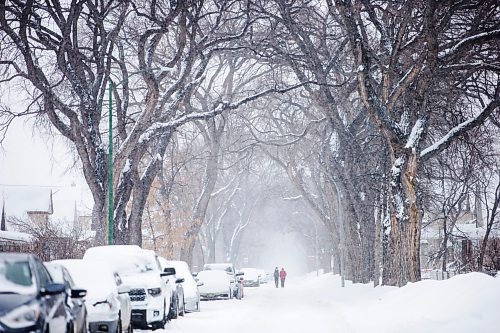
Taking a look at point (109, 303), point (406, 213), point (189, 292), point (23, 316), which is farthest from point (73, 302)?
point (189, 292)

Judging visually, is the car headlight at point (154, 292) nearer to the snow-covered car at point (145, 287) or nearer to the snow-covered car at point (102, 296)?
the snow-covered car at point (145, 287)

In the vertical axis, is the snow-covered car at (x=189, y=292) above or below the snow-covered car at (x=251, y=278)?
below

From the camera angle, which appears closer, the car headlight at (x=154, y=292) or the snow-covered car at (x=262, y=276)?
the car headlight at (x=154, y=292)

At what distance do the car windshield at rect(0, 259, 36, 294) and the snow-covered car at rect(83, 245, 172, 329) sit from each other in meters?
9.54

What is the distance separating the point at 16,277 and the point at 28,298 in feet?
2.39

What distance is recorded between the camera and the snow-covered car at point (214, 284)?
3872 centimetres

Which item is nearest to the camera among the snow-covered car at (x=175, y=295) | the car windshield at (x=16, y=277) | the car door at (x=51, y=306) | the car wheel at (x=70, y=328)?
the car door at (x=51, y=306)

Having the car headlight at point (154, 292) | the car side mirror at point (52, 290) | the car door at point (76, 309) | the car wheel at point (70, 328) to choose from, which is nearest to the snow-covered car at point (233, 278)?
the car headlight at point (154, 292)

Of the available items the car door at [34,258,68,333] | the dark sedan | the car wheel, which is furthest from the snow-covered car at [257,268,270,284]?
the dark sedan

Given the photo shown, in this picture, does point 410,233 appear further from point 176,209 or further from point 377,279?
point 176,209

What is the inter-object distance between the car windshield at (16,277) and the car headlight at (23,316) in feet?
1.71

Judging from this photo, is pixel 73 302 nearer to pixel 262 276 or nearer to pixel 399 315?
pixel 399 315

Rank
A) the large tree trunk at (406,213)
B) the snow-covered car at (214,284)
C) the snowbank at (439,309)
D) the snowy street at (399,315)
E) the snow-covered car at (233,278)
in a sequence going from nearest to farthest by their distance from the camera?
1. the snowbank at (439,309)
2. the snowy street at (399,315)
3. the large tree trunk at (406,213)
4. the snow-covered car at (214,284)
5. the snow-covered car at (233,278)

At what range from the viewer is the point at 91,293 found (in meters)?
15.5
